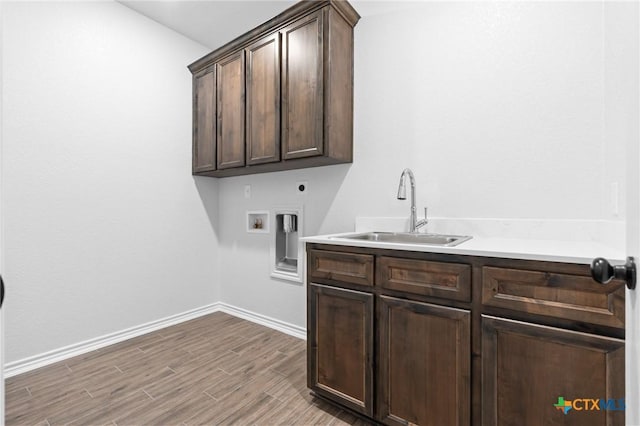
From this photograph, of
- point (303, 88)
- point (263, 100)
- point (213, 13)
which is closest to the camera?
point (303, 88)

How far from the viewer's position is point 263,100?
2.38m

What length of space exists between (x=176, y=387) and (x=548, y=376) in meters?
1.92

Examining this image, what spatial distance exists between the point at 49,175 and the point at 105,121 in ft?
1.88

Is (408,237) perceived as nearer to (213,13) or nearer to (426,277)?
(426,277)

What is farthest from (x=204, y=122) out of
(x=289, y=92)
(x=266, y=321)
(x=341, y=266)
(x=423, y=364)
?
(x=423, y=364)

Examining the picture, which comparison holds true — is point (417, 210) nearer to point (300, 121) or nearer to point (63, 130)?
point (300, 121)

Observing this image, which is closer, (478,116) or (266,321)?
(478,116)

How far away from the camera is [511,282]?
1.17 m

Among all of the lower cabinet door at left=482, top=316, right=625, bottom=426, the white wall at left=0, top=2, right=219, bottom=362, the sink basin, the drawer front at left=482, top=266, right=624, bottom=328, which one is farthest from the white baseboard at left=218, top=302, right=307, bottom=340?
the drawer front at left=482, top=266, right=624, bottom=328

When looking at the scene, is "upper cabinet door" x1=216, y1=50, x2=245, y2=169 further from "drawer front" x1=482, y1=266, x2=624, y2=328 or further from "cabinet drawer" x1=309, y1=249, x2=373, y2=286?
"drawer front" x1=482, y1=266, x2=624, y2=328

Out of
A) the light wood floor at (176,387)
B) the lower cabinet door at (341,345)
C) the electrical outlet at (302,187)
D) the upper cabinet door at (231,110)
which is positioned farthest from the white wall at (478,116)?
the light wood floor at (176,387)

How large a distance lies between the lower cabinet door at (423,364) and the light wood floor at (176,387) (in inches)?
13.6

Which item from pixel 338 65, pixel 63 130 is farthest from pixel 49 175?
pixel 338 65

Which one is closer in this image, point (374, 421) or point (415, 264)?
point (415, 264)
